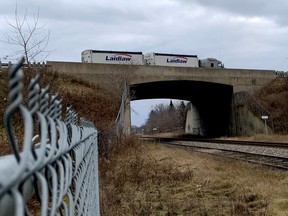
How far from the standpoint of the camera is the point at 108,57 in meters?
39.6

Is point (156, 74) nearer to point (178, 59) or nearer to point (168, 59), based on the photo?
point (168, 59)

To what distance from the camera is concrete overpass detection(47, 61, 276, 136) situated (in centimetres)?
3659

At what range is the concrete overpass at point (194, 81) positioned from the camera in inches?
1441

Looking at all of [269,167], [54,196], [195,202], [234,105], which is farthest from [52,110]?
[234,105]

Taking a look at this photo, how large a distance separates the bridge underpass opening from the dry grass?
26730 mm

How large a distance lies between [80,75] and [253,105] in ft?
57.1

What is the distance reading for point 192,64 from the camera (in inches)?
1754

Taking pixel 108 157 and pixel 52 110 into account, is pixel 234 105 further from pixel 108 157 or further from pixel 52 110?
pixel 52 110

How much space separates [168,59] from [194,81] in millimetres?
4643

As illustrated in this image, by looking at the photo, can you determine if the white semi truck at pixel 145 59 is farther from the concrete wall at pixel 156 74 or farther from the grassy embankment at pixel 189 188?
the grassy embankment at pixel 189 188

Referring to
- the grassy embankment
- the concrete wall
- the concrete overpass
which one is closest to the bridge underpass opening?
the concrete overpass

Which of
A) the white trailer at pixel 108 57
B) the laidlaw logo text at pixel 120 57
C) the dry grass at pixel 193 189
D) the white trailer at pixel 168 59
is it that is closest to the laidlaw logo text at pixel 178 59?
the white trailer at pixel 168 59

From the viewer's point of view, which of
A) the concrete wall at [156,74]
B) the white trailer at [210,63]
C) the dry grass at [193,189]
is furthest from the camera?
the white trailer at [210,63]

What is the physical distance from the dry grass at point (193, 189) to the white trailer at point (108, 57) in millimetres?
24954
